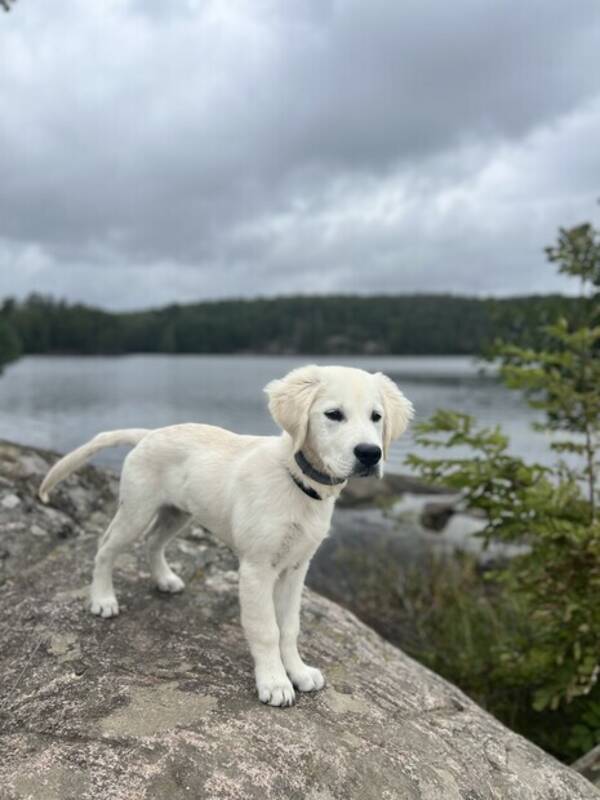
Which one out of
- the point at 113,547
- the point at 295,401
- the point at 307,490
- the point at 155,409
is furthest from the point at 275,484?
the point at 155,409

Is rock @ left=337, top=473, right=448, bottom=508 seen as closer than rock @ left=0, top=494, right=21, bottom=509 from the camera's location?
No

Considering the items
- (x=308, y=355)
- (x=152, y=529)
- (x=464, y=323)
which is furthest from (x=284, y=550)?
(x=308, y=355)

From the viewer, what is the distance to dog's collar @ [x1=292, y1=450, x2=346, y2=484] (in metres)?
3.93

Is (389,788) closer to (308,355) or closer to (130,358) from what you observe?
(308,355)

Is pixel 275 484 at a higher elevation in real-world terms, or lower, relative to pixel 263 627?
higher

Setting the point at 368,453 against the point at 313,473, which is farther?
the point at 313,473

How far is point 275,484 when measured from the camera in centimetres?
408

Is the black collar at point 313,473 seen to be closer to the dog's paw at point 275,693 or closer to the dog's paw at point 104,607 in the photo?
the dog's paw at point 275,693

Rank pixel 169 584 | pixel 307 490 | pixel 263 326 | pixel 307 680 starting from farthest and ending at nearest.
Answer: pixel 263 326
pixel 169 584
pixel 307 680
pixel 307 490

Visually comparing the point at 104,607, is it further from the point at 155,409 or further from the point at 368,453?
the point at 155,409

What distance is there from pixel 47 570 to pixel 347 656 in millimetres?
2633

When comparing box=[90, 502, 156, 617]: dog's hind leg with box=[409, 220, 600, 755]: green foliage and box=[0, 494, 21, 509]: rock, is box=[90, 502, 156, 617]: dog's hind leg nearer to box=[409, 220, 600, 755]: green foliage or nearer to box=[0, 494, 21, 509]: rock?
box=[0, 494, 21, 509]: rock

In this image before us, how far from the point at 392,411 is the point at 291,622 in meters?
1.57

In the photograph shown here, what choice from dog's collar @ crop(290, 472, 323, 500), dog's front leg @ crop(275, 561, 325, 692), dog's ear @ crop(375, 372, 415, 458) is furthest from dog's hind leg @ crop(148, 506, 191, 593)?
dog's ear @ crop(375, 372, 415, 458)
